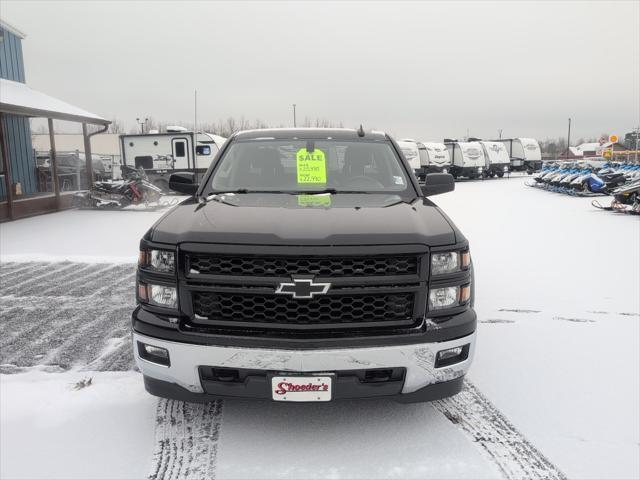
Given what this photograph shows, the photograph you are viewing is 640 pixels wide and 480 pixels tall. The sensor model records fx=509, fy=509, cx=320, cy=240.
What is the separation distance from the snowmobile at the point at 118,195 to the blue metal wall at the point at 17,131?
167 cm

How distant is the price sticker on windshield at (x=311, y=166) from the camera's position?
402 centimetres

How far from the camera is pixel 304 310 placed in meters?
2.67

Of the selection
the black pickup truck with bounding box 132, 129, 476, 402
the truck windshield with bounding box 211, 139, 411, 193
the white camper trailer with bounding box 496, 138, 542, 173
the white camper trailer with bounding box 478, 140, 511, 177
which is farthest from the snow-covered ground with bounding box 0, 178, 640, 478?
the white camper trailer with bounding box 496, 138, 542, 173

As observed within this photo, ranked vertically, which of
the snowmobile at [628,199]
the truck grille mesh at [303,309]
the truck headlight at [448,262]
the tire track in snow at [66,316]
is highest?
the truck headlight at [448,262]

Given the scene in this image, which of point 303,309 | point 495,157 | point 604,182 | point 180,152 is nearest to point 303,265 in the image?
point 303,309

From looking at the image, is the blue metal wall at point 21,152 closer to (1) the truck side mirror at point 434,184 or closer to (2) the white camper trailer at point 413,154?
(1) the truck side mirror at point 434,184

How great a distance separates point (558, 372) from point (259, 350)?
2508 millimetres

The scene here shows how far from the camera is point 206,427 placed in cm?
311

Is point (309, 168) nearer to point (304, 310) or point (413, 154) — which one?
point (304, 310)

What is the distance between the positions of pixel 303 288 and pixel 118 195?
50.6 ft

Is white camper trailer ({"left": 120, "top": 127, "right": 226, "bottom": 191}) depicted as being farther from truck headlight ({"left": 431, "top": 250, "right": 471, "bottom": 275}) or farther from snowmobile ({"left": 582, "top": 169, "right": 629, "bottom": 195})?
truck headlight ({"left": 431, "top": 250, "right": 471, "bottom": 275})

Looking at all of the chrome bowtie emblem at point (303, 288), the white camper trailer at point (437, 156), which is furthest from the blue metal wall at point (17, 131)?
the white camper trailer at point (437, 156)

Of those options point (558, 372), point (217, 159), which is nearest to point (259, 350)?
point (217, 159)

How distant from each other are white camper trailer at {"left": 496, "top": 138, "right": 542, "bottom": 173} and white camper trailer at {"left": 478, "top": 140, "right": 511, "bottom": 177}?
2.85 m
